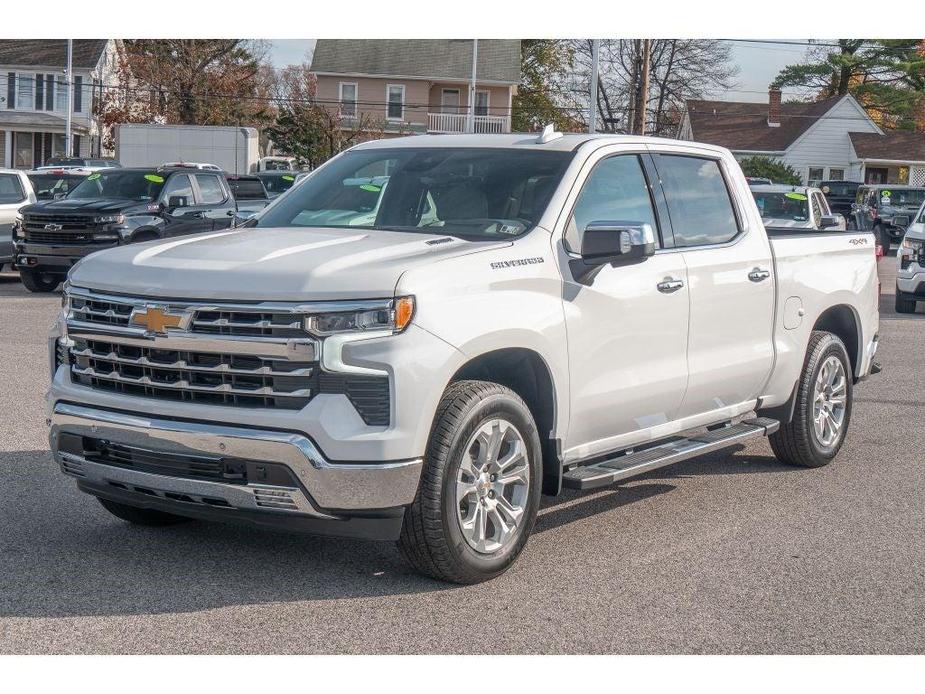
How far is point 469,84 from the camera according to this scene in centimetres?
6306

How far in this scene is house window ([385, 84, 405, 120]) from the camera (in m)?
63.2

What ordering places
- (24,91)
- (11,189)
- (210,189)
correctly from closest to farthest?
(210,189)
(11,189)
(24,91)

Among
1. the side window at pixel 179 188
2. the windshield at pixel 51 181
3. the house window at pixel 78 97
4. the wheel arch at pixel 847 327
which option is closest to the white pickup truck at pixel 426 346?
the wheel arch at pixel 847 327

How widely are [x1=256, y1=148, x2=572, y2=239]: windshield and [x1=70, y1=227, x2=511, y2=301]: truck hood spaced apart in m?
0.30

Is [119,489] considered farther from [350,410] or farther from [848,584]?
[848,584]

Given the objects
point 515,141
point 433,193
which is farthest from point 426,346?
point 515,141

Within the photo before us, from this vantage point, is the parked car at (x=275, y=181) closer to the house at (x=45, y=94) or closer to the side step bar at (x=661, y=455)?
the side step bar at (x=661, y=455)

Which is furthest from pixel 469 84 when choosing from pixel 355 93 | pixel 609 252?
pixel 609 252

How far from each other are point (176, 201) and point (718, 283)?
46.5 feet

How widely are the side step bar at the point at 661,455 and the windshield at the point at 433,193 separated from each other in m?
1.20

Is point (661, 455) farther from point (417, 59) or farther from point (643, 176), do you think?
point (417, 59)

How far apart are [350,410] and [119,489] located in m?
1.18

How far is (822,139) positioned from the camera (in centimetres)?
7112

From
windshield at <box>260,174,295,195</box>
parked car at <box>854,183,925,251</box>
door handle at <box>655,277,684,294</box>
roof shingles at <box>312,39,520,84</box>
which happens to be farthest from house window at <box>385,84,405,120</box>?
door handle at <box>655,277,684,294</box>
